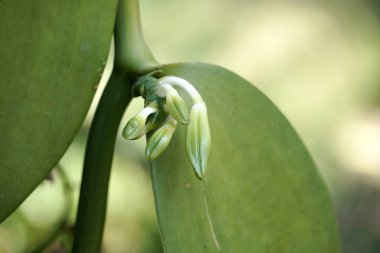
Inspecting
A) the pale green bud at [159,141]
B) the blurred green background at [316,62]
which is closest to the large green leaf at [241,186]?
the pale green bud at [159,141]

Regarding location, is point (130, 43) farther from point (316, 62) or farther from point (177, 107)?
point (316, 62)

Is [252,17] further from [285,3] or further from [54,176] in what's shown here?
[54,176]

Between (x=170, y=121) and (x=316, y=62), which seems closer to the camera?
(x=170, y=121)

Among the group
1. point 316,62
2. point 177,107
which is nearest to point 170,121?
point 177,107

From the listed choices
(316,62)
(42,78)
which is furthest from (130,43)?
(316,62)

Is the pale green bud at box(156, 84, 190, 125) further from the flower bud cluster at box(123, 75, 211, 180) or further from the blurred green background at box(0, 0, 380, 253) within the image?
the blurred green background at box(0, 0, 380, 253)

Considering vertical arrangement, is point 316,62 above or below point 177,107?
below

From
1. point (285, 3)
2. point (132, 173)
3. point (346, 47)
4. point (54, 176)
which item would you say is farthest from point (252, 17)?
point (54, 176)
